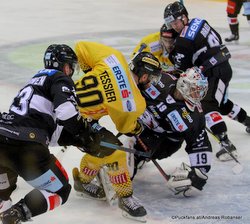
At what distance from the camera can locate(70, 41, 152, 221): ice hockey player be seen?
340 cm

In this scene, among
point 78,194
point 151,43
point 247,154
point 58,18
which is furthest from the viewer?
point 58,18

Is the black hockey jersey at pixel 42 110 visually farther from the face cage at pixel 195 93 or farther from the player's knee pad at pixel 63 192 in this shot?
the face cage at pixel 195 93

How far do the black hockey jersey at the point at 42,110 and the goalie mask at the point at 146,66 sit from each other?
0.61 meters

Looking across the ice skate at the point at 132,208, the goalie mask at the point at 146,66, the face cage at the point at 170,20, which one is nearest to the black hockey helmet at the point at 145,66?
the goalie mask at the point at 146,66

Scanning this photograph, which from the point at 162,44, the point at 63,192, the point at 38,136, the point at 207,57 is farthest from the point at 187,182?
the point at 162,44

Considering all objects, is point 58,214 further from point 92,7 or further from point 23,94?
point 92,7

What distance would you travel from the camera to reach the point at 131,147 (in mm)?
3918

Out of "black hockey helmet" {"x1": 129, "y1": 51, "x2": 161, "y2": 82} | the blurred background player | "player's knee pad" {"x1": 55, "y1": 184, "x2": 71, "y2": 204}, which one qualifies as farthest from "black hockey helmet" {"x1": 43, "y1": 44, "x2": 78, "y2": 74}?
the blurred background player

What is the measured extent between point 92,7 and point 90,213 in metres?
8.42

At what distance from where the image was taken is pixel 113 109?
349cm

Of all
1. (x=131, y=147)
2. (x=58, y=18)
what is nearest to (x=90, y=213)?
(x=131, y=147)

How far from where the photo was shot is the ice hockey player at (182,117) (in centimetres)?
361

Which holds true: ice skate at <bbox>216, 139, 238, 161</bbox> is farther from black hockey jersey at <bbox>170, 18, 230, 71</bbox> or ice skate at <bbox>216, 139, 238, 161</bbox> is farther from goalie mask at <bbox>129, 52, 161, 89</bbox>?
goalie mask at <bbox>129, 52, 161, 89</bbox>

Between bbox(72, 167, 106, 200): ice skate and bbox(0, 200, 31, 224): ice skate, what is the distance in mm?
749
